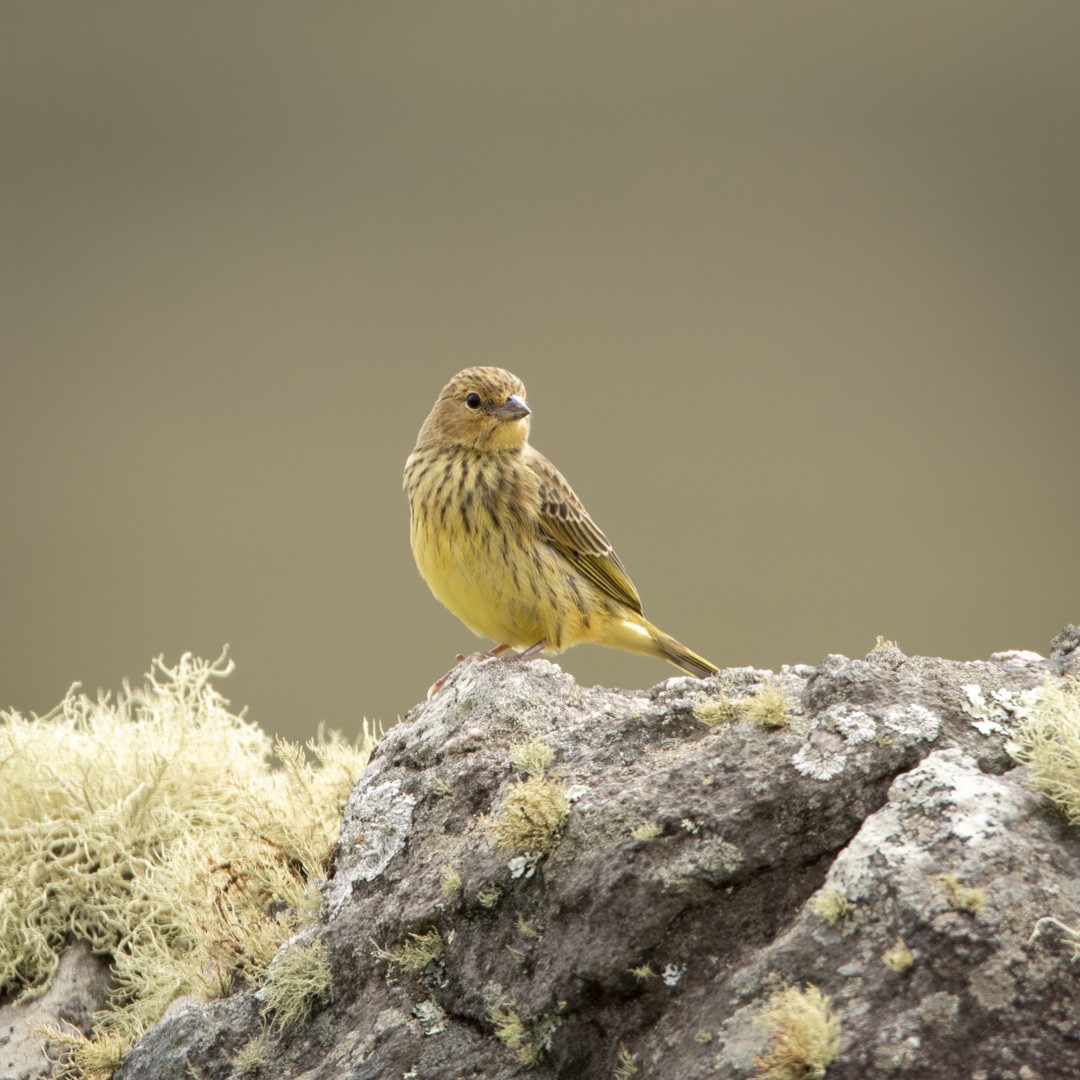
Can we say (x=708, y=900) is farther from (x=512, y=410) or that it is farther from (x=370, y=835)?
(x=512, y=410)

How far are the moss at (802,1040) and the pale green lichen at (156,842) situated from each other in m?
1.14

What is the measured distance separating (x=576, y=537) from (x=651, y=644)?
0.52m

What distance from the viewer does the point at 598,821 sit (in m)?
2.23

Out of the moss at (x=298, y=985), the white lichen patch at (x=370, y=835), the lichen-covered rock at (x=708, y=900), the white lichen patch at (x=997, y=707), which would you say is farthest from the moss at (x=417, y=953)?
the white lichen patch at (x=997, y=707)

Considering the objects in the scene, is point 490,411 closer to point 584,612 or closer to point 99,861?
point 584,612

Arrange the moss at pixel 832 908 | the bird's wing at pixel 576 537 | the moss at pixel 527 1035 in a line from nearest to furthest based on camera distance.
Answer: the moss at pixel 832 908, the moss at pixel 527 1035, the bird's wing at pixel 576 537

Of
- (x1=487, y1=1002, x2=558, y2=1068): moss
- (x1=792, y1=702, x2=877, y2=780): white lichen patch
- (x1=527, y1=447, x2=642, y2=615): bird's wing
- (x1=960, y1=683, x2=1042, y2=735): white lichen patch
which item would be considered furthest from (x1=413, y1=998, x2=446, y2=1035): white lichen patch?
(x1=527, y1=447, x2=642, y2=615): bird's wing

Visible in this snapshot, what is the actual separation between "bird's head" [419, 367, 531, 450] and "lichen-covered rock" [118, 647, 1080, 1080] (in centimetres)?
198

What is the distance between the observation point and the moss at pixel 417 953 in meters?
2.29

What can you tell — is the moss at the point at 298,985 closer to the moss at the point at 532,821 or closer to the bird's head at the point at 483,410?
the moss at the point at 532,821

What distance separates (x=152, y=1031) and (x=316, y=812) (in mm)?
722

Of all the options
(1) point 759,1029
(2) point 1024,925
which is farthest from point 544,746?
(2) point 1024,925

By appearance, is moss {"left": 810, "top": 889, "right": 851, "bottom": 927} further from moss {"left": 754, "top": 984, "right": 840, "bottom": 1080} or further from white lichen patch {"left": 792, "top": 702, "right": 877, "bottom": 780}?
white lichen patch {"left": 792, "top": 702, "right": 877, "bottom": 780}

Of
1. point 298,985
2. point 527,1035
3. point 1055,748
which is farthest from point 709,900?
point 298,985
